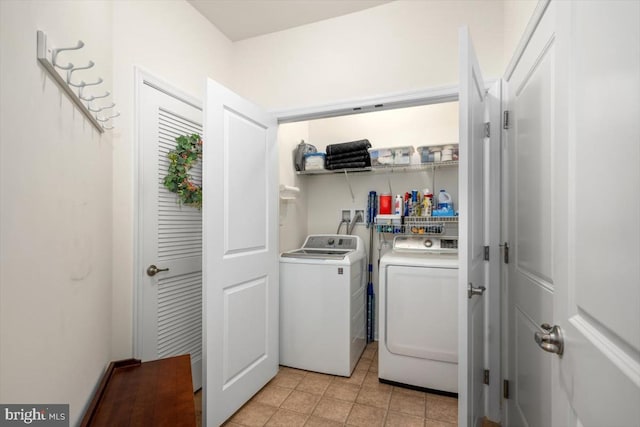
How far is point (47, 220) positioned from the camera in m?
0.83

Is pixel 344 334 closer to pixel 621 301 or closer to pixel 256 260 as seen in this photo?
pixel 256 260

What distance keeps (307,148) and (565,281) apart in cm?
270

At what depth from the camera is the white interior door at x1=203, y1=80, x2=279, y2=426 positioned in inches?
64.1

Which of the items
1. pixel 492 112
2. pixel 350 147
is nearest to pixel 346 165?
pixel 350 147

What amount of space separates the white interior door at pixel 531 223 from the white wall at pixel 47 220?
1500 millimetres

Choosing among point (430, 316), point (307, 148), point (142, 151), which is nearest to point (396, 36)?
point (307, 148)

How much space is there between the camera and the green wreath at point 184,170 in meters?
1.88

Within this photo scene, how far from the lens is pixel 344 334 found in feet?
7.66

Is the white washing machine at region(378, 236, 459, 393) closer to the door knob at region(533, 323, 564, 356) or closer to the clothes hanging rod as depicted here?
the door knob at region(533, 323, 564, 356)

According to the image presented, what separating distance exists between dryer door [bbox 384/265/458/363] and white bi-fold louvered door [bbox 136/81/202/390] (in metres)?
1.43

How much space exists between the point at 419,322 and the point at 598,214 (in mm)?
1785

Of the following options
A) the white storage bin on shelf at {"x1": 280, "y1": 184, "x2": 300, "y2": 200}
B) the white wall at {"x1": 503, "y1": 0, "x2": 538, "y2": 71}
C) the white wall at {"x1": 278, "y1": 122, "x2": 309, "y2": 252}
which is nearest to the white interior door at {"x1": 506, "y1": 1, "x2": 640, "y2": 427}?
the white wall at {"x1": 503, "y1": 0, "x2": 538, "y2": 71}

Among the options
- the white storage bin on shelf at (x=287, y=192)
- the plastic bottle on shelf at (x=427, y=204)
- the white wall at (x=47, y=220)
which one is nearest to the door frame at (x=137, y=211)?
the white wall at (x=47, y=220)

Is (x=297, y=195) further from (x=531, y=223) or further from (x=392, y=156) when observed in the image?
(x=531, y=223)
